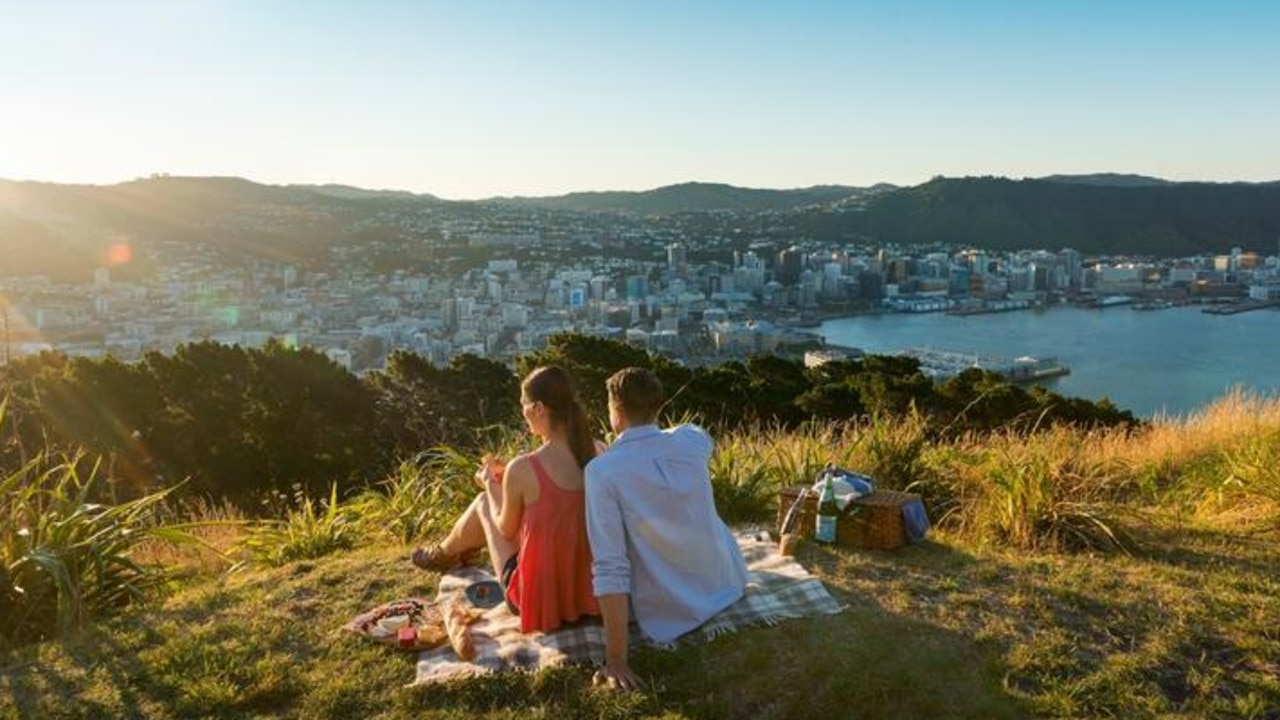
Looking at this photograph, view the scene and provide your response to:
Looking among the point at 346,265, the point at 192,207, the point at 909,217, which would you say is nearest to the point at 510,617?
the point at 346,265

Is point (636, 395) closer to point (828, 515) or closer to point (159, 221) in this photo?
point (828, 515)

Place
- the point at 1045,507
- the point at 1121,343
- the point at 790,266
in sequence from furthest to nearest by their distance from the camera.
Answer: the point at 790,266, the point at 1121,343, the point at 1045,507

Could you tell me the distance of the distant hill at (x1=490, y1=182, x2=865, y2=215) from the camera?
134250 mm

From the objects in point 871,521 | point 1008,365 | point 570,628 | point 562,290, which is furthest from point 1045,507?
point 562,290

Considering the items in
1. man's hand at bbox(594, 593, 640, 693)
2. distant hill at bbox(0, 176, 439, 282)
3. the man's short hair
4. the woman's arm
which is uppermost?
distant hill at bbox(0, 176, 439, 282)

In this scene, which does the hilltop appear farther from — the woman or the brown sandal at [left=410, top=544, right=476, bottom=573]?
the woman

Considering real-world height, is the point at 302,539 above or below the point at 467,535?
below

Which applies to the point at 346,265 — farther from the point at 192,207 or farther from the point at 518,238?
the point at 518,238

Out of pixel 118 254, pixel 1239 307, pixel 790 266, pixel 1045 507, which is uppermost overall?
pixel 118 254

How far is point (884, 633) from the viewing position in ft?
11.0

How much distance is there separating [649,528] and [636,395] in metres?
0.46

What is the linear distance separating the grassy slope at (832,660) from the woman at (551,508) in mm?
292

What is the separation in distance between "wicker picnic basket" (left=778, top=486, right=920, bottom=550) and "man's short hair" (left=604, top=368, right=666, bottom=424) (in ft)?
6.02

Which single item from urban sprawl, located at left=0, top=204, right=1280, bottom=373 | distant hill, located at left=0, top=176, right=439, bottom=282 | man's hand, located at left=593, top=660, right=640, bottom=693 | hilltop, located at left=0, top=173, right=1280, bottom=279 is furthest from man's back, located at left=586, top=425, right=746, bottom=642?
hilltop, located at left=0, top=173, right=1280, bottom=279
